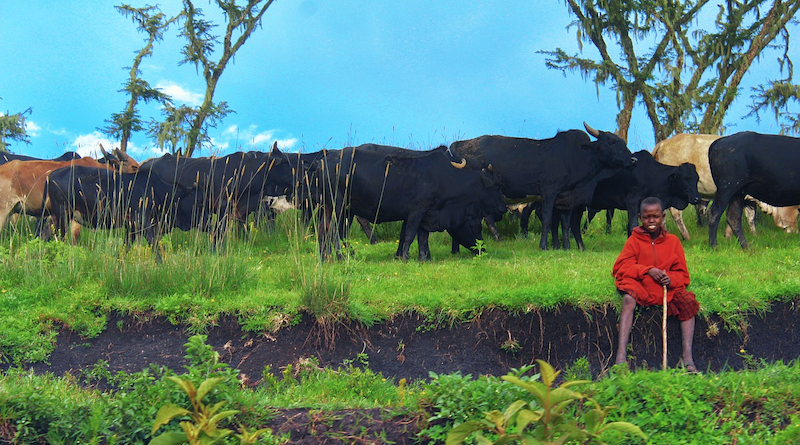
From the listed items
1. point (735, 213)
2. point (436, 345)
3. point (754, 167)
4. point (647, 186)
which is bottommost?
point (436, 345)

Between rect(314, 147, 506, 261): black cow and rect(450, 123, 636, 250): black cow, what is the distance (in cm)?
133

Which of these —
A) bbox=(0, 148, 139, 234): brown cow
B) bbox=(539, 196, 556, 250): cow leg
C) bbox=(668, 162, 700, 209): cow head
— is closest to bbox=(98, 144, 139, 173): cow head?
bbox=(0, 148, 139, 234): brown cow

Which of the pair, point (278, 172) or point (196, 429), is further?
point (278, 172)

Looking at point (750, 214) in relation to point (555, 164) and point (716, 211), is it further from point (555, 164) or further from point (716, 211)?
point (555, 164)

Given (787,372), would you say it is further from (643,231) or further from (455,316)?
(455,316)

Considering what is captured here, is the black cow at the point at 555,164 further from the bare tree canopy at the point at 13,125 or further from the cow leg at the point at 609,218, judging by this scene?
the bare tree canopy at the point at 13,125

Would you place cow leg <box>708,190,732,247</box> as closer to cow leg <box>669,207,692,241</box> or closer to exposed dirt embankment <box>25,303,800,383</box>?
cow leg <box>669,207,692,241</box>

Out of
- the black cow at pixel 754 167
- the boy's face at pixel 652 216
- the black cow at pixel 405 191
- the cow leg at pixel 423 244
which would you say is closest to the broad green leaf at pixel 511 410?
the boy's face at pixel 652 216

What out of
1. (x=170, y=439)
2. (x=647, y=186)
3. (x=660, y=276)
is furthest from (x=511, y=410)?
(x=647, y=186)

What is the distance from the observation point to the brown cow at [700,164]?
15.3 meters

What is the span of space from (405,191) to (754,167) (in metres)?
5.85

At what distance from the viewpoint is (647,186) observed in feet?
44.8

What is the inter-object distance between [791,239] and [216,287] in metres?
10.6

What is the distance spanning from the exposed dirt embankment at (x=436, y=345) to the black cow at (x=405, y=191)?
3343 millimetres
